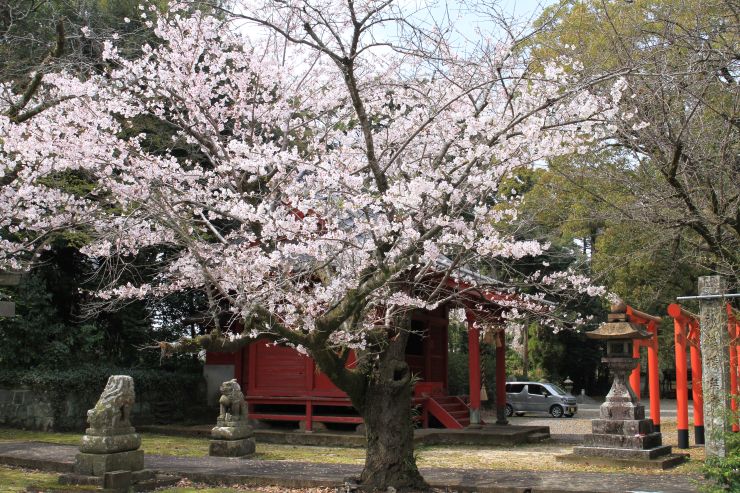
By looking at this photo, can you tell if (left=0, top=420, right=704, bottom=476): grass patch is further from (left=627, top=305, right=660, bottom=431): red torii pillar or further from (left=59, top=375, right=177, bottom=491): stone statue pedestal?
(left=59, top=375, right=177, bottom=491): stone statue pedestal

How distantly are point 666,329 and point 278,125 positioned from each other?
824 inches

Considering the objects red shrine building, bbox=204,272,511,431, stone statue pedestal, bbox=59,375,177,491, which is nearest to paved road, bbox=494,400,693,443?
red shrine building, bbox=204,272,511,431

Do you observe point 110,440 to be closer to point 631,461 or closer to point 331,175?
point 331,175

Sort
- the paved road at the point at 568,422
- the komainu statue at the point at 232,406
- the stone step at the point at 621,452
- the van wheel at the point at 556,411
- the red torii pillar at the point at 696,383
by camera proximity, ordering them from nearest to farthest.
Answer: the stone step at the point at 621,452 < the komainu statue at the point at 232,406 < the red torii pillar at the point at 696,383 < the paved road at the point at 568,422 < the van wheel at the point at 556,411

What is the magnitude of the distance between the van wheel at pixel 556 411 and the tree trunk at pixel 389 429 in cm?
1833

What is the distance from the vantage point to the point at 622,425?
12211 millimetres

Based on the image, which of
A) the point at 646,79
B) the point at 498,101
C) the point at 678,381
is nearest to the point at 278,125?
the point at 498,101

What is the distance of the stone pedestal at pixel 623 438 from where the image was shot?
1170 cm

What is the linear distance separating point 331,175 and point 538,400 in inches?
808

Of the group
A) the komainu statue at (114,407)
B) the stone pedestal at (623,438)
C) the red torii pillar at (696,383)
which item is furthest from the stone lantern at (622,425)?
the komainu statue at (114,407)

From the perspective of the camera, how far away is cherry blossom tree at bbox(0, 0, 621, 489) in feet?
25.7

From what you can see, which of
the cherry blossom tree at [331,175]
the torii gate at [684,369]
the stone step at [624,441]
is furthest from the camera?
the torii gate at [684,369]

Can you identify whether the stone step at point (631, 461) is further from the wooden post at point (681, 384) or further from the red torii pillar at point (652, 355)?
the red torii pillar at point (652, 355)

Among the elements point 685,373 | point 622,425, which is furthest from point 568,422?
point 622,425
